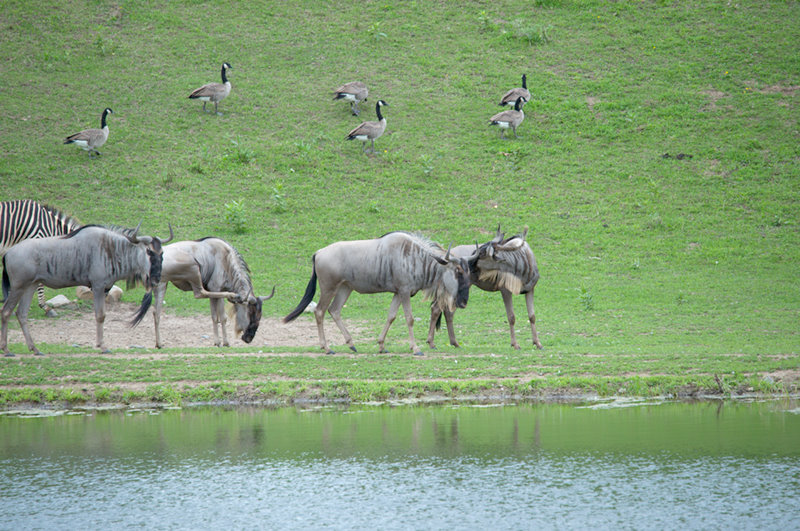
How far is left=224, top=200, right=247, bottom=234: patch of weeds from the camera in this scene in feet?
80.3

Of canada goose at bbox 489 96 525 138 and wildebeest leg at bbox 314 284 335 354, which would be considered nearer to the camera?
wildebeest leg at bbox 314 284 335 354

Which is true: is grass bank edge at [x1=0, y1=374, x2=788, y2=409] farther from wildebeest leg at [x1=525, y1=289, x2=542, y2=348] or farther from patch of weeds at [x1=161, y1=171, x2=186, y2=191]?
patch of weeds at [x1=161, y1=171, x2=186, y2=191]

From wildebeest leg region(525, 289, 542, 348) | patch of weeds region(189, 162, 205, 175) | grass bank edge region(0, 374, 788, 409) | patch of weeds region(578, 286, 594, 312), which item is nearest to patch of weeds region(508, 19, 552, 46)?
patch of weeds region(189, 162, 205, 175)

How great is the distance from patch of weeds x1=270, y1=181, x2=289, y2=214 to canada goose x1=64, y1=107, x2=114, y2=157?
665 cm

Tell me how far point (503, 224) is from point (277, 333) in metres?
9.76

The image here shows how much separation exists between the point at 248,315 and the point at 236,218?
860 centimetres

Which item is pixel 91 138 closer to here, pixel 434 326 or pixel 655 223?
pixel 434 326

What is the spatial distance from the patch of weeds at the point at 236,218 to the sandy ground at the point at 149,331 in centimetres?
569

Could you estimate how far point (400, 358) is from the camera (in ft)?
47.0

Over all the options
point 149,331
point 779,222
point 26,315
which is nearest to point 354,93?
point 149,331

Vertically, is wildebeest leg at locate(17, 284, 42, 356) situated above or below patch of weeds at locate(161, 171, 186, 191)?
below

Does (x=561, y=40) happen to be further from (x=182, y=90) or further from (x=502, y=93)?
(x=182, y=90)

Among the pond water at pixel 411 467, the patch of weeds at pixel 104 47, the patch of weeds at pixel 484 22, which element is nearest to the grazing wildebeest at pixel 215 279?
the pond water at pixel 411 467

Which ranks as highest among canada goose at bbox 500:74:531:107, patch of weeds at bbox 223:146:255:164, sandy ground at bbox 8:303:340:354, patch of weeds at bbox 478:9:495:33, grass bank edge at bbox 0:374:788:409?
patch of weeds at bbox 478:9:495:33
